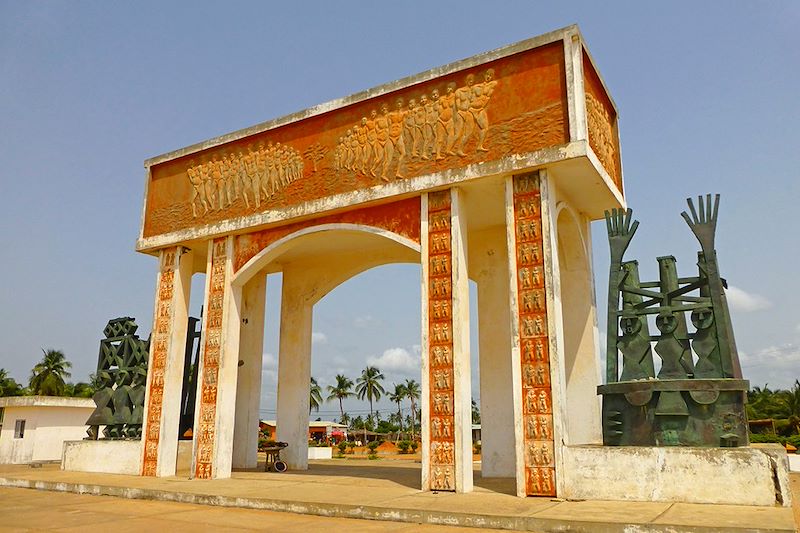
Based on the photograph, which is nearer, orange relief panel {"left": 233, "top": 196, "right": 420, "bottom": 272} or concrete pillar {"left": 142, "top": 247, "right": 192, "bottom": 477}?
orange relief panel {"left": 233, "top": 196, "right": 420, "bottom": 272}

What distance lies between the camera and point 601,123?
9.95m

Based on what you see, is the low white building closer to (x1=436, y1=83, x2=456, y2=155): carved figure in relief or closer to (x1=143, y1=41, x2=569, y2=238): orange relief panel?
(x1=143, y1=41, x2=569, y2=238): orange relief panel

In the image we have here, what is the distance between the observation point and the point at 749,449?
6.73 meters

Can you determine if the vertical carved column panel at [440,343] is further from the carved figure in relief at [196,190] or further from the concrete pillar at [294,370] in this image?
the carved figure in relief at [196,190]

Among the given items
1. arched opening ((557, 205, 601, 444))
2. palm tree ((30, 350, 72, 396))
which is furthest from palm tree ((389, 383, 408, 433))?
arched opening ((557, 205, 601, 444))

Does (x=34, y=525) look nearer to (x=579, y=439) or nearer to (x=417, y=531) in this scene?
(x=417, y=531)

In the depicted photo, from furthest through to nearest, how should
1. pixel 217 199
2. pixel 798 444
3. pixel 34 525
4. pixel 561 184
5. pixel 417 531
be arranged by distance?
pixel 798 444, pixel 217 199, pixel 561 184, pixel 34 525, pixel 417 531

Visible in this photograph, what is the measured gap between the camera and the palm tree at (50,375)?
37.3m

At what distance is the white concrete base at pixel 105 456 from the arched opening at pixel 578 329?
773 cm

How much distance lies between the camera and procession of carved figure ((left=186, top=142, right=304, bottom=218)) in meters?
11.3

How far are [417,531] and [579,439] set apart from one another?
504 centimetres

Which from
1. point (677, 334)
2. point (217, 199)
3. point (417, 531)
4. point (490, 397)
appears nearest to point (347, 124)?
point (217, 199)

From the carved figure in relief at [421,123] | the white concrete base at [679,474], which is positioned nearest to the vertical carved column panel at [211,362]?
the carved figure in relief at [421,123]

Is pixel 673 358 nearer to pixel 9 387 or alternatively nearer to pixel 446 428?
pixel 446 428
